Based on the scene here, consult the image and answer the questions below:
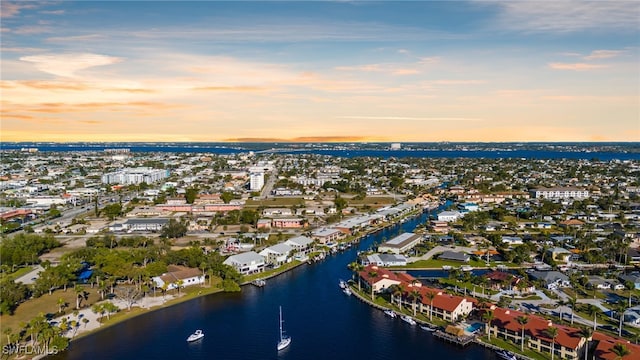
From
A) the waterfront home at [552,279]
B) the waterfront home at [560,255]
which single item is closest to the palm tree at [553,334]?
the waterfront home at [552,279]

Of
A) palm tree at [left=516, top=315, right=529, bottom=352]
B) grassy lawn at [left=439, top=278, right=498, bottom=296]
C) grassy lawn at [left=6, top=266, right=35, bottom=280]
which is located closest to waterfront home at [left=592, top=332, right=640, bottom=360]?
palm tree at [left=516, top=315, right=529, bottom=352]

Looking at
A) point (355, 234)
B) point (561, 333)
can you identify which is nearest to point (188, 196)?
point (355, 234)

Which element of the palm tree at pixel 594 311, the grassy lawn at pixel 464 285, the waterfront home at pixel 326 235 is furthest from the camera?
the waterfront home at pixel 326 235

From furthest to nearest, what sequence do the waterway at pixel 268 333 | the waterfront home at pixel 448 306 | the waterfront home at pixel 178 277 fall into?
1. the waterfront home at pixel 178 277
2. the waterfront home at pixel 448 306
3. the waterway at pixel 268 333

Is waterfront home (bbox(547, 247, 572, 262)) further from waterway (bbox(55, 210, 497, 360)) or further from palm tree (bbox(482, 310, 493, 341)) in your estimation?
waterway (bbox(55, 210, 497, 360))

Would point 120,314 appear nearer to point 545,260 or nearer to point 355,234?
point 355,234

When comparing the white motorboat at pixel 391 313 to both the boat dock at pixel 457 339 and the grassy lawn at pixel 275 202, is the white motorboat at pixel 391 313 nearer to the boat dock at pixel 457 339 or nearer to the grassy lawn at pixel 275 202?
the boat dock at pixel 457 339
